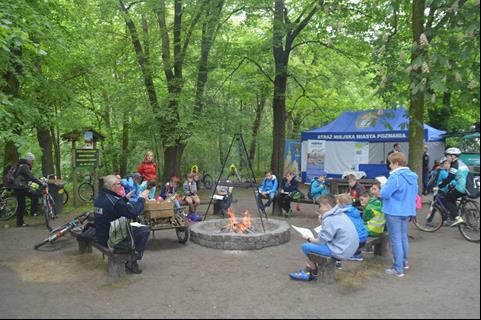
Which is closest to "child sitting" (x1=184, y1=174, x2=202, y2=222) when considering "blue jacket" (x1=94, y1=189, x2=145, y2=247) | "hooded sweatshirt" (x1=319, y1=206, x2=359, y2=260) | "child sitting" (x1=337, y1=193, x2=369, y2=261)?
"blue jacket" (x1=94, y1=189, x2=145, y2=247)

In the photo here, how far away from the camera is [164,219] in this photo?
7.90 metres

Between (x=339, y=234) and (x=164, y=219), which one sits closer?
(x=339, y=234)

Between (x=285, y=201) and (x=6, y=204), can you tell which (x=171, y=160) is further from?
(x=285, y=201)

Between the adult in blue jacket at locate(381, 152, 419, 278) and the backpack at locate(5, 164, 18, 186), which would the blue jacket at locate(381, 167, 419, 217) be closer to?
the adult in blue jacket at locate(381, 152, 419, 278)

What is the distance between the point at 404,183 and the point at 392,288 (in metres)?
1.41

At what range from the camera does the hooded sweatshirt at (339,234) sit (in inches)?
205

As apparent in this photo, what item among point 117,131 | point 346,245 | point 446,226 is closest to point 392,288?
point 346,245

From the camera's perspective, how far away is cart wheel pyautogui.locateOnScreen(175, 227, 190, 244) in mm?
7709

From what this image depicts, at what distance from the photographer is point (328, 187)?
39.4 ft

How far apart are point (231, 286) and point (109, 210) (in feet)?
6.70

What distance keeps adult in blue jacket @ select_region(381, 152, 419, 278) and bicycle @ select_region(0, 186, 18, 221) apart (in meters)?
9.51

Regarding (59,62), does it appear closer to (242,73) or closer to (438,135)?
(242,73)

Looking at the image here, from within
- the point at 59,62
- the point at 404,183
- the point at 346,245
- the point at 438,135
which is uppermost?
the point at 59,62

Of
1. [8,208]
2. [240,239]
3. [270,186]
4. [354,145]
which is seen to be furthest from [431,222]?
[8,208]
